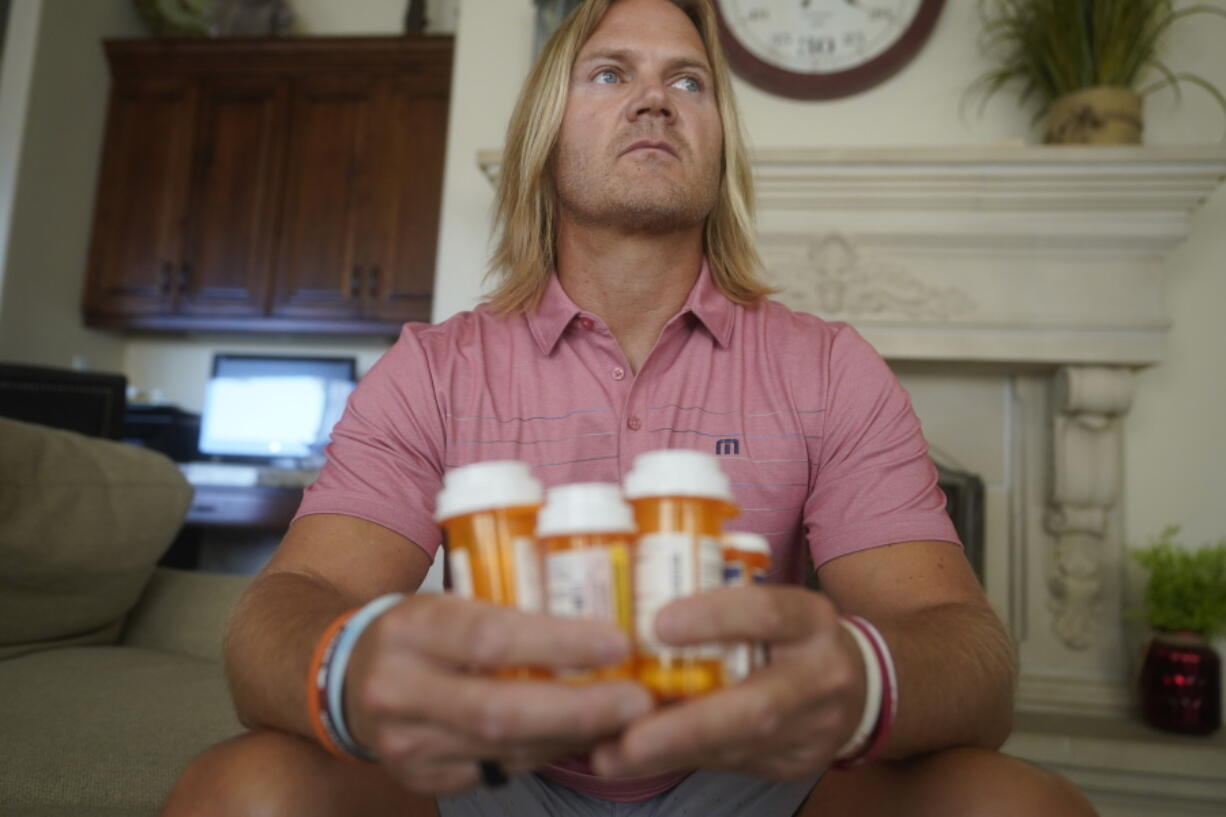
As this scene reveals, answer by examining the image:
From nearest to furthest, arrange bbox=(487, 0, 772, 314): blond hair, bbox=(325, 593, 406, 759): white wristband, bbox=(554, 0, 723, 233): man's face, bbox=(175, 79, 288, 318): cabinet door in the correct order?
1. bbox=(325, 593, 406, 759): white wristband
2. bbox=(554, 0, 723, 233): man's face
3. bbox=(487, 0, 772, 314): blond hair
4. bbox=(175, 79, 288, 318): cabinet door

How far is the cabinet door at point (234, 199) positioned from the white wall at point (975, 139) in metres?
1.05

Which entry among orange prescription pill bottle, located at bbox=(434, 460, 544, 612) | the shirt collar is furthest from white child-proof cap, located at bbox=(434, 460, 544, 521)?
the shirt collar

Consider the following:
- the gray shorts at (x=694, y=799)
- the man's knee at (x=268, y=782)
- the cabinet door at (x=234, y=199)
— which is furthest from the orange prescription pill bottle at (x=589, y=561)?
the cabinet door at (x=234, y=199)

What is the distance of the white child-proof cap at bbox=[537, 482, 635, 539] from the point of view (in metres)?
0.43

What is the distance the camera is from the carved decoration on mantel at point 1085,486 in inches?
81.9

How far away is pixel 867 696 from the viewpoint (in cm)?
54

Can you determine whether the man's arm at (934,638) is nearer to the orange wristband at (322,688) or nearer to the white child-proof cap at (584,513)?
the white child-proof cap at (584,513)

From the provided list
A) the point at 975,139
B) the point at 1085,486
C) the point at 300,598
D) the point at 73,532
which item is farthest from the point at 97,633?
the point at 975,139

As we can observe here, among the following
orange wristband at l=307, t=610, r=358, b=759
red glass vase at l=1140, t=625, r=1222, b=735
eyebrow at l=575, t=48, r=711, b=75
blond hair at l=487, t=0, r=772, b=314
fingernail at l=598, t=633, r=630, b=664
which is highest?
eyebrow at l=575, t=48, r=711, b=75

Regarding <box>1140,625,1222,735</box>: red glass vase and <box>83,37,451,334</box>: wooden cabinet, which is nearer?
<box>1140,625,1222,735</box>: red glass vase

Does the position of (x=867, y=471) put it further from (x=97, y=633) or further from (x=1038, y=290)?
(x=1038, y=290)

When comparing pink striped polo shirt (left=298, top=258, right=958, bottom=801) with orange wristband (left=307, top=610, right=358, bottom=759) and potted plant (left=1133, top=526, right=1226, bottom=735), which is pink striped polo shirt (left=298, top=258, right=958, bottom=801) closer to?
orange wristband (left=307, top=610, right=358, bottom=759)

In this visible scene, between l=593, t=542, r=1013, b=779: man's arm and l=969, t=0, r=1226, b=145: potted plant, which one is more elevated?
l=969, t=0, r=1226, b=145: potted plant

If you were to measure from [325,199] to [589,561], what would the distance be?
303cm
